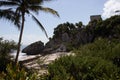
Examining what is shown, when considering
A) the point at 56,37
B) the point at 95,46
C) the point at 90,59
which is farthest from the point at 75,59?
the point at 56,37

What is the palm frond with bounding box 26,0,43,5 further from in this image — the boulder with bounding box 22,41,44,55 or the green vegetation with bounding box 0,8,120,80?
the boulder with bounding box 22,41,44,55

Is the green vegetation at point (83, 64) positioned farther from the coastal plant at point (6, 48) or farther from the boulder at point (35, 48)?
the boulder at point (35, 48)

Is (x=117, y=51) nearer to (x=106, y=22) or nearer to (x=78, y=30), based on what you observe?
(x=106, y=22)

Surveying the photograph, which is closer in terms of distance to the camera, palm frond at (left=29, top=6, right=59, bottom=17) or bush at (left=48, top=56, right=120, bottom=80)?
bush at (left=48, top=56, right=120, bottom=80)

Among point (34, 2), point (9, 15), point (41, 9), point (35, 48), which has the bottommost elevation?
point (35, 48)

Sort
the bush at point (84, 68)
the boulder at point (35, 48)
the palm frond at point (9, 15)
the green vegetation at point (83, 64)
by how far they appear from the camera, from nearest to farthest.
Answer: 1. the green vegetation at point (83, 64)
2. the bush at point (84, 68)
3. the palm frond at point (9, 15)
4. the boulder at point (35, 48)

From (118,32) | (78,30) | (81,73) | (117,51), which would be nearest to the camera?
(81,73)

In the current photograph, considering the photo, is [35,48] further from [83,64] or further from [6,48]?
[83,64]

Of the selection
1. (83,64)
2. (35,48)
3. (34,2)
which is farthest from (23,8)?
(35,48)

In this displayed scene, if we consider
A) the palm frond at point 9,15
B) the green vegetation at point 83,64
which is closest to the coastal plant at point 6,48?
the green vegetation at point 83,64

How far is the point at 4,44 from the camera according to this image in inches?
1201

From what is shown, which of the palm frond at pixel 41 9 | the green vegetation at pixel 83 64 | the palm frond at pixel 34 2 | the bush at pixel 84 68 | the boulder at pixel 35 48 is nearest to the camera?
the green vegetation at pixel 83 64

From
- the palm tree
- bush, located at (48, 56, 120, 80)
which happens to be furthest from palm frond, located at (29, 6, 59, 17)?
bush, located at (48, 56, 120, 80)

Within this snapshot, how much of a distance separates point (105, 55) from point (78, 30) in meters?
36.5
